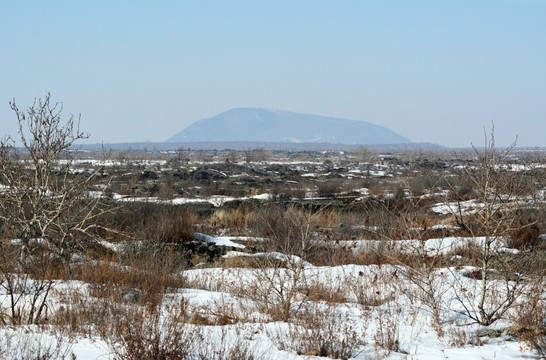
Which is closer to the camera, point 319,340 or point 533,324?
point 319,340

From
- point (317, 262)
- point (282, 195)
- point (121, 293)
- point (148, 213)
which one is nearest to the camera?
point (121, 293)

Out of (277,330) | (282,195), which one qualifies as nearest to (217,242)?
(277,330)

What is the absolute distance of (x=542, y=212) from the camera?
17.8 m

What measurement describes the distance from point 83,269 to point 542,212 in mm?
14654

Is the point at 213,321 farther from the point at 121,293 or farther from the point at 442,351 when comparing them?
the point at 442,351

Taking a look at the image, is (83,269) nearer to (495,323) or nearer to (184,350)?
(184,350)

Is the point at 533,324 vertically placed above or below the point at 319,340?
above

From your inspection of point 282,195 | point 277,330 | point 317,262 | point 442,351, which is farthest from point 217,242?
point 282,195

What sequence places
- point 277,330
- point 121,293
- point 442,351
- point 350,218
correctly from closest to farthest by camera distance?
1. point 442,351
2. point 277,330
3. point 121,293
4. point 350,218

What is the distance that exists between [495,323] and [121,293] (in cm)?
577

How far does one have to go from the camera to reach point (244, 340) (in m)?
6.84

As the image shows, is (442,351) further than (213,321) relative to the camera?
No

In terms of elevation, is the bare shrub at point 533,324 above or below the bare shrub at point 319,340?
above

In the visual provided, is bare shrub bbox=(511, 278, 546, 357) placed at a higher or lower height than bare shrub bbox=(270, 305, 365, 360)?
higher
